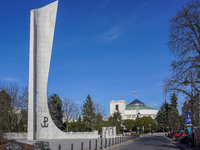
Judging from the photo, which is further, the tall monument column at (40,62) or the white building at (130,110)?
the white building at (130,110)

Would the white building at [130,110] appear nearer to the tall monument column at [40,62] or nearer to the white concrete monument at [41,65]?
the white concrete monument at [41,65]

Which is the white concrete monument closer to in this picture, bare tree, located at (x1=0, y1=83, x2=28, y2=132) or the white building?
bare tree, located at (x1=0, y1=83, x2=28, y2=132)

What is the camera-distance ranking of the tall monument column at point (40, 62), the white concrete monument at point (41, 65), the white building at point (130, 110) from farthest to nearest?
the white building at point (130, 110), the white concrete monument at point (41, 65), the tall monument column at point (40, 62)

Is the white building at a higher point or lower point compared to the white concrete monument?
lower

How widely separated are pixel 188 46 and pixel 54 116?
48435 mm

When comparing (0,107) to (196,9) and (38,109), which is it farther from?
(196,9)

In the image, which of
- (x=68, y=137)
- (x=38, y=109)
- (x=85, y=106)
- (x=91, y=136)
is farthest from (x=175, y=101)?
(x=38, y=109)

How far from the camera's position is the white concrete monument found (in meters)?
37.8

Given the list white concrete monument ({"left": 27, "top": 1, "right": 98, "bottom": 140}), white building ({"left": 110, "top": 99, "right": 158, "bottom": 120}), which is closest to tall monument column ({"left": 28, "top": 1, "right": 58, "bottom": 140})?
white concrete monument ({"left": 27, "top": 1, "right": 98, "bottom": 140})

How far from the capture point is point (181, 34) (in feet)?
88.8

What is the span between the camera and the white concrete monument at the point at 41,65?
37822 millimetres

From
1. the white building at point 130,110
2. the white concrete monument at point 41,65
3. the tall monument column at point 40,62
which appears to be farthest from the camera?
the white building at point 130,110

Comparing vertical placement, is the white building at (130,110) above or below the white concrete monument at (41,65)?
below

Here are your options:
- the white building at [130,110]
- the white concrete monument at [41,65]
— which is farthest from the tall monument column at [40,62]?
the white building at [130,110]
